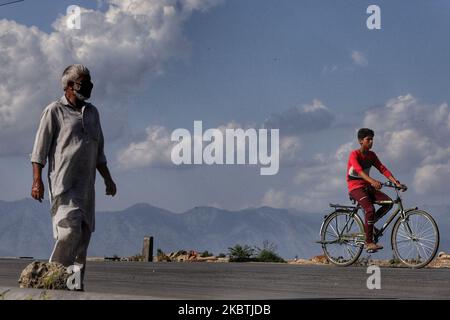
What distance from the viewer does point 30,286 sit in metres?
8.62

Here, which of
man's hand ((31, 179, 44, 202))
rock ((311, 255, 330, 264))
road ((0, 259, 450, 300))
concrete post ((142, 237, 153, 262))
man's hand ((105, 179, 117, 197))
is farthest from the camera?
concrete post ((142, 237, 153, 262))

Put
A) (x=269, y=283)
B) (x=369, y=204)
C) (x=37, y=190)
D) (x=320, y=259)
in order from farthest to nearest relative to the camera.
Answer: (x=320, y=259) → (x=369, y=204) → (x=269, y=283) → (x=37, y=190)

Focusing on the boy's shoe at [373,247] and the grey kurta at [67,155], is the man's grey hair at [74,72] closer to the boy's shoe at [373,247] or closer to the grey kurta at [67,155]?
the grey kurta at [67,155]

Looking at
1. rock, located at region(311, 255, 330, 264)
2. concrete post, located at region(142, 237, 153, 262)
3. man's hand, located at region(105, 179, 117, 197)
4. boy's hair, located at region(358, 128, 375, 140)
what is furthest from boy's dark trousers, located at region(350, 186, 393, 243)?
concrete post, located at region(142, 237, 153, 262)

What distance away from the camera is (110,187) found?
9.44 m

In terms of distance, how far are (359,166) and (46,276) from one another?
28.1 feet

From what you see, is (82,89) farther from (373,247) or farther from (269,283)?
(373,247)

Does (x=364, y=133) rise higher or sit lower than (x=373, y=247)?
higher

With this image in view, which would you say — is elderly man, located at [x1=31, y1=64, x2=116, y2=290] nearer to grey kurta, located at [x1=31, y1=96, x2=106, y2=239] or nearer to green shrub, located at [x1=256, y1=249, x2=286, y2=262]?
grey kurta, located at [x1=31, y1=96, x2=106, y2=239]

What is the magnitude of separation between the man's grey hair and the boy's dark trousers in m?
8.50

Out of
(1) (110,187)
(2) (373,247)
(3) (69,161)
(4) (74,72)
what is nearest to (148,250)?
(2) (373,247)

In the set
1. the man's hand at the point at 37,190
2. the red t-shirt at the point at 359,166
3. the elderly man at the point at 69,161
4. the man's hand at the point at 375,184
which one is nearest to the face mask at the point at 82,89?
the elderly man at the point at 69,161

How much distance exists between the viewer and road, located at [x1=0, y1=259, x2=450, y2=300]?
10656 millimetres

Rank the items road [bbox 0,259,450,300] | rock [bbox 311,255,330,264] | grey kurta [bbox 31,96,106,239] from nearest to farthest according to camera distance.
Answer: grey kurta [bbox 31,96,106,239], road [bbox 0,259,450,300], rock [bbox 311,255,330,264]
